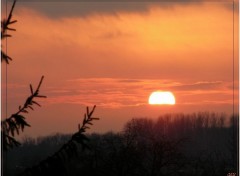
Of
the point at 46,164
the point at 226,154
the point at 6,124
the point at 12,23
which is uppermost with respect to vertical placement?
the point at 12,23

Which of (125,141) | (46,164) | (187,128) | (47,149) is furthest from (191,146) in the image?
(46,164)

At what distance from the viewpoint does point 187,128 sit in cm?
11656

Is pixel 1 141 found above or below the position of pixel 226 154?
above

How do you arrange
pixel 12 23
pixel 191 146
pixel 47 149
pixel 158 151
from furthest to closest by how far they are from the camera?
A: 1. pixel 191 146
2. pixel 47 149
3. pixel 158 151
4. pixel 12 23

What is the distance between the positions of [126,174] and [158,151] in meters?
3.34

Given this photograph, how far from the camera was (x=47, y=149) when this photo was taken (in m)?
62.7

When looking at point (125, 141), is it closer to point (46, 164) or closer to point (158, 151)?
point (158, 151)

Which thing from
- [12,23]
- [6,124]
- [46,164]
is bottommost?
[46,164]

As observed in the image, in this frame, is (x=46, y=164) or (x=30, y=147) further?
(x=30, y=147)

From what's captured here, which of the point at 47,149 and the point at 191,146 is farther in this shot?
the point at 191,146

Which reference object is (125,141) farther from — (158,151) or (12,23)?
(12,23)

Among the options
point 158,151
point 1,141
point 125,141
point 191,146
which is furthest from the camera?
point 191,146

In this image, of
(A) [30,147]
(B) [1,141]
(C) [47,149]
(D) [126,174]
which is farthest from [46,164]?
(C) [47,149]

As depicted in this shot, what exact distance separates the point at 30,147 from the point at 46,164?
52.4 metres
